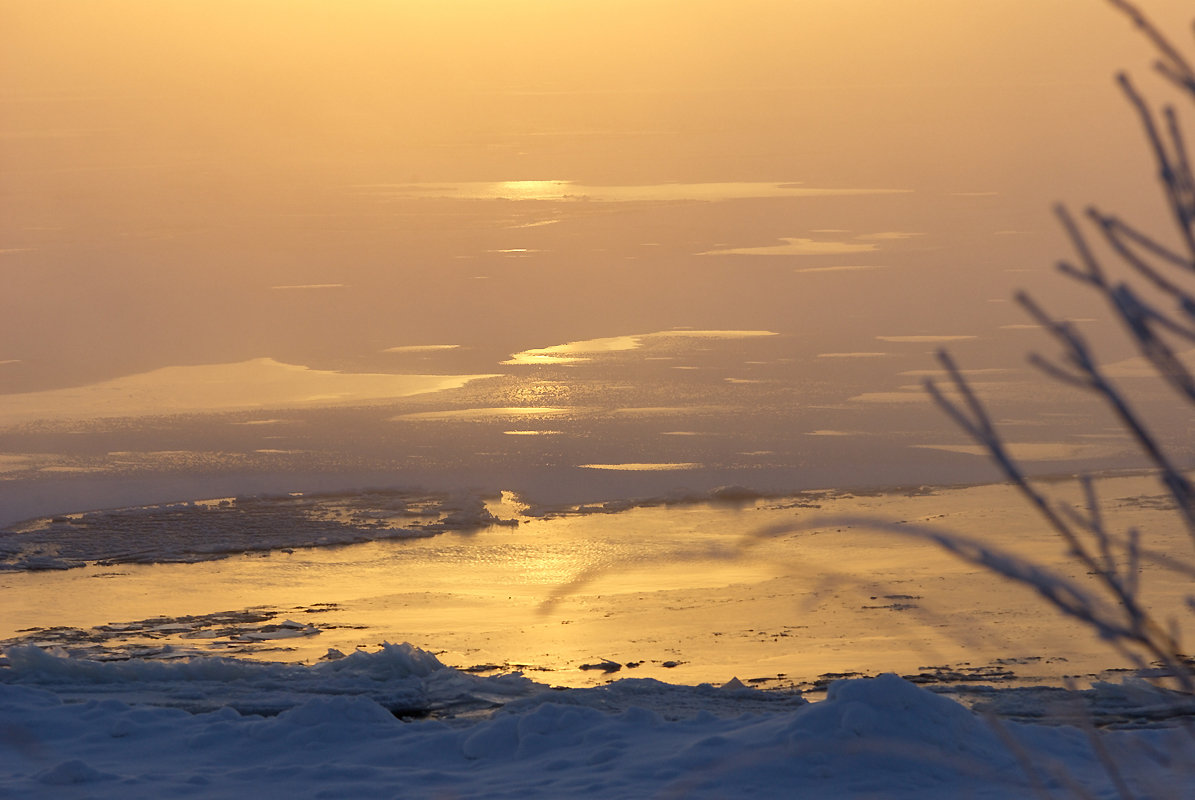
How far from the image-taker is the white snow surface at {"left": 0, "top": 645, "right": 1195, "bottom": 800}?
5.43 meters

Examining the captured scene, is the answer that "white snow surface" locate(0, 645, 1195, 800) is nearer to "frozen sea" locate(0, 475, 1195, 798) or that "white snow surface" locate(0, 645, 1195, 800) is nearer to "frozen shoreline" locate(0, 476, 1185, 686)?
"frozen sea" locate(0, 475, 1195, 798)

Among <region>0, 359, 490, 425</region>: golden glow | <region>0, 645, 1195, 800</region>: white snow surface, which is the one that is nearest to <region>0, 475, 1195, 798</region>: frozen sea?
<region>0, 645, 1195, 800</region>: white snow surface

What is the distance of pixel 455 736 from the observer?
609 centimetres

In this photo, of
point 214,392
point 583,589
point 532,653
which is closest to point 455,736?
point 532,653

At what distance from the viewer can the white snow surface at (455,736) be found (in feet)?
17.8

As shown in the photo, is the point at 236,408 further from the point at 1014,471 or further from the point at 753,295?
the point at 1014,471

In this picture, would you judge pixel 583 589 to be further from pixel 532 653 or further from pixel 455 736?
pixel 455 736

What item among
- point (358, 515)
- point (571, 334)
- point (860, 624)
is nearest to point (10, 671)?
point (358, 515)

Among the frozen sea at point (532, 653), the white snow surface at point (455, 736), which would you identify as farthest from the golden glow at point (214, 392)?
the white snow surface at point (455, 736)

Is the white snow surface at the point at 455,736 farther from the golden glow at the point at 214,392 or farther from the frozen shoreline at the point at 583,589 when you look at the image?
the golden glow at the point at 214,392

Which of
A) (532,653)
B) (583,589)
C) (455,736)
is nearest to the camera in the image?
(455,736)

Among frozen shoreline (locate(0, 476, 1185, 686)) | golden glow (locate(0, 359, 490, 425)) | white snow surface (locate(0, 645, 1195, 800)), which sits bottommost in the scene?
white snow surface (locate(0, 645, 1195, 800))

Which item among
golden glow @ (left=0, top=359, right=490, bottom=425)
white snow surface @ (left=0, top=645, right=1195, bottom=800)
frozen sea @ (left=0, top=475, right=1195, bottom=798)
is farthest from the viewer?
golden glow @ (left=0, top=359, right=490, bottom=425)

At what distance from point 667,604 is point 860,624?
1.22 meters
